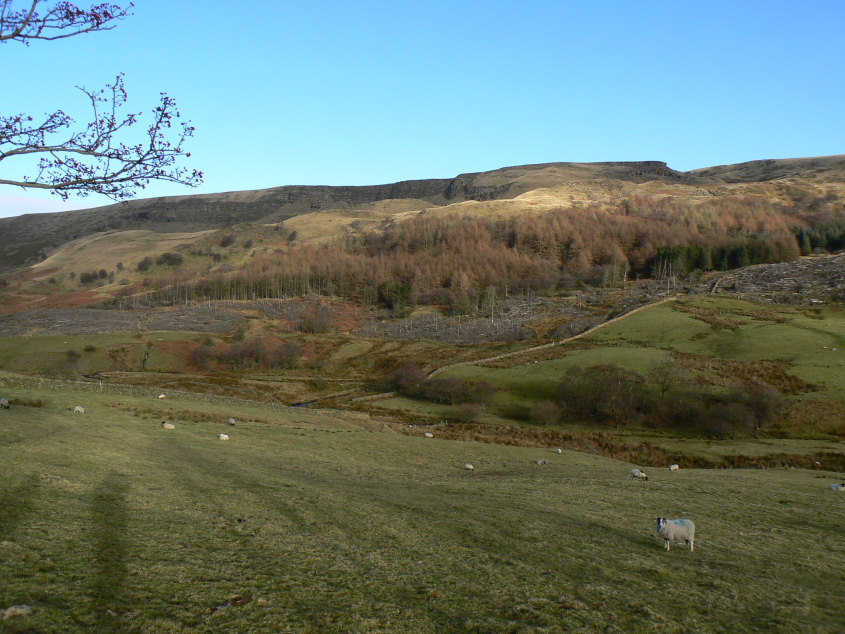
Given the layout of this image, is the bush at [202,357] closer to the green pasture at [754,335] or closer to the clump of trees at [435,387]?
the clump of trees at [435,387]

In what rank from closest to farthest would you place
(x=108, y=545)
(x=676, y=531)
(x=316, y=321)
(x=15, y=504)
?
(x=108, y=545)
(x=15, y=504)
(x=676, y=531)
(x=316, y=321)

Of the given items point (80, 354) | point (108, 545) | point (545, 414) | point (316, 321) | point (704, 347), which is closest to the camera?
point (108, 545)

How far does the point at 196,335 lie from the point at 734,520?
10546 centimetres

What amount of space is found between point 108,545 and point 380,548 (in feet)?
16.7

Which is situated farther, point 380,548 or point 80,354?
point 80,354

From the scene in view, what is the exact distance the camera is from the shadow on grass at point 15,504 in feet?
32.8

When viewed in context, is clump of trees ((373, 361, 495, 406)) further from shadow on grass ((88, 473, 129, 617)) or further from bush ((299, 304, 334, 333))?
bush ((299, 304, 334, 333))

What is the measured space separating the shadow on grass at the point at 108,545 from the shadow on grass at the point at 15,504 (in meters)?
1.24

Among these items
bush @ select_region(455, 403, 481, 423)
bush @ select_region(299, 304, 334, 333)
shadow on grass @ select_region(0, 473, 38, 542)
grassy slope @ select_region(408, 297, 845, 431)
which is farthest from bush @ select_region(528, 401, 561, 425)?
bush @ select_region(299, 304, 334, 333)

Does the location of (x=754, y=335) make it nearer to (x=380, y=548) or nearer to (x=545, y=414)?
(x=545, y=414)

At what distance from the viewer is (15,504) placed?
37.6 ft

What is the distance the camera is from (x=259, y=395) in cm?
6650

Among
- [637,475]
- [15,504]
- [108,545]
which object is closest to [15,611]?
[108,545]

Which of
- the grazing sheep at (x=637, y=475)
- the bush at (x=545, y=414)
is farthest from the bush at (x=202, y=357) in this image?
the grazing sheep at (x=637, y=475)
